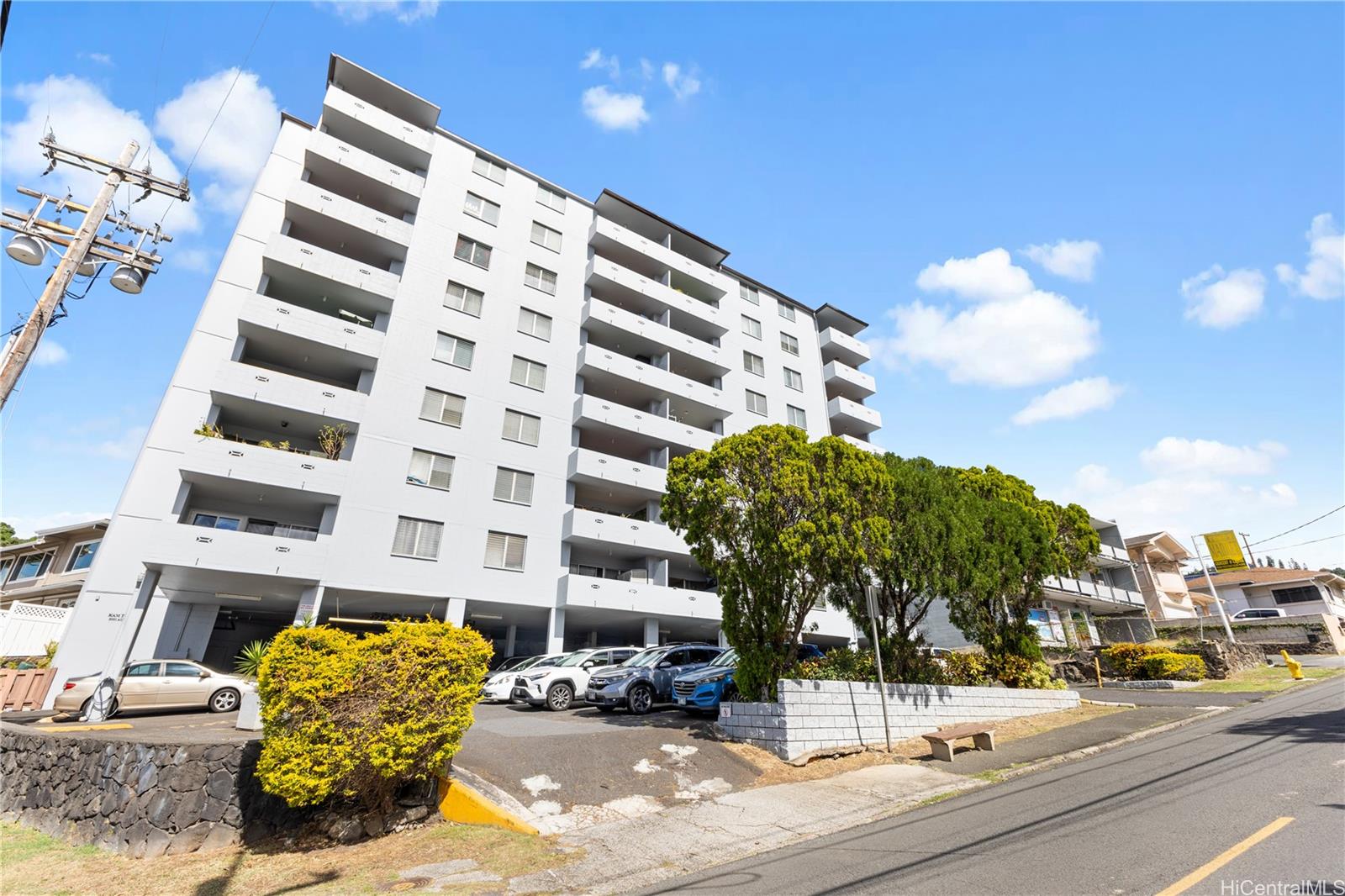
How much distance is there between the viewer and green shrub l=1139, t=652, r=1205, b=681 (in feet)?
76.7

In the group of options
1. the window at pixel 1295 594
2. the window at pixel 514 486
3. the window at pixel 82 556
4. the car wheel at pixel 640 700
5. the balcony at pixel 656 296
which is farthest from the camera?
the window at pixel 1295 594

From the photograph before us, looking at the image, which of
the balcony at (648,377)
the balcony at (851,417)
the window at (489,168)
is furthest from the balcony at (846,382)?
the window at (489,168)

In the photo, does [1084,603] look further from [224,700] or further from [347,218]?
[347,218]

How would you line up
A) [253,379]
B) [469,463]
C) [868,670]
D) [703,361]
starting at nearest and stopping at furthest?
[868,670] < [253,379] < [469,463] < [703,361]

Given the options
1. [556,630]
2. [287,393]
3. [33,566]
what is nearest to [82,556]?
[33,566]

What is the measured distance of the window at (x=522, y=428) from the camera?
26328mm

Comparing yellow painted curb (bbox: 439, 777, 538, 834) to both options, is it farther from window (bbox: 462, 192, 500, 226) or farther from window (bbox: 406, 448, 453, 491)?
window (bbox: 462, 192, 500, 226)

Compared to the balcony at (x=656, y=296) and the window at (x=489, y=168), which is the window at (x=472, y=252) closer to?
the window at (x=489, y=168)

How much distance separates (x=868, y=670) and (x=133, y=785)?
46.2 feet

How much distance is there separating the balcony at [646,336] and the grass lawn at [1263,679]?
25395mm

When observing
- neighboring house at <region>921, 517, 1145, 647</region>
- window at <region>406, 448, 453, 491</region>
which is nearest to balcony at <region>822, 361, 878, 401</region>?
neighboring house at <region>921, 517, 1145, 647</region>

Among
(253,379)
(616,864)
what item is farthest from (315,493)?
(616,864)

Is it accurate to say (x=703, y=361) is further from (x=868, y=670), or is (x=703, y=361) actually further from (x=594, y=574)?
(x=868, y=670)

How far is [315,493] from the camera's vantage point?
21156mm
